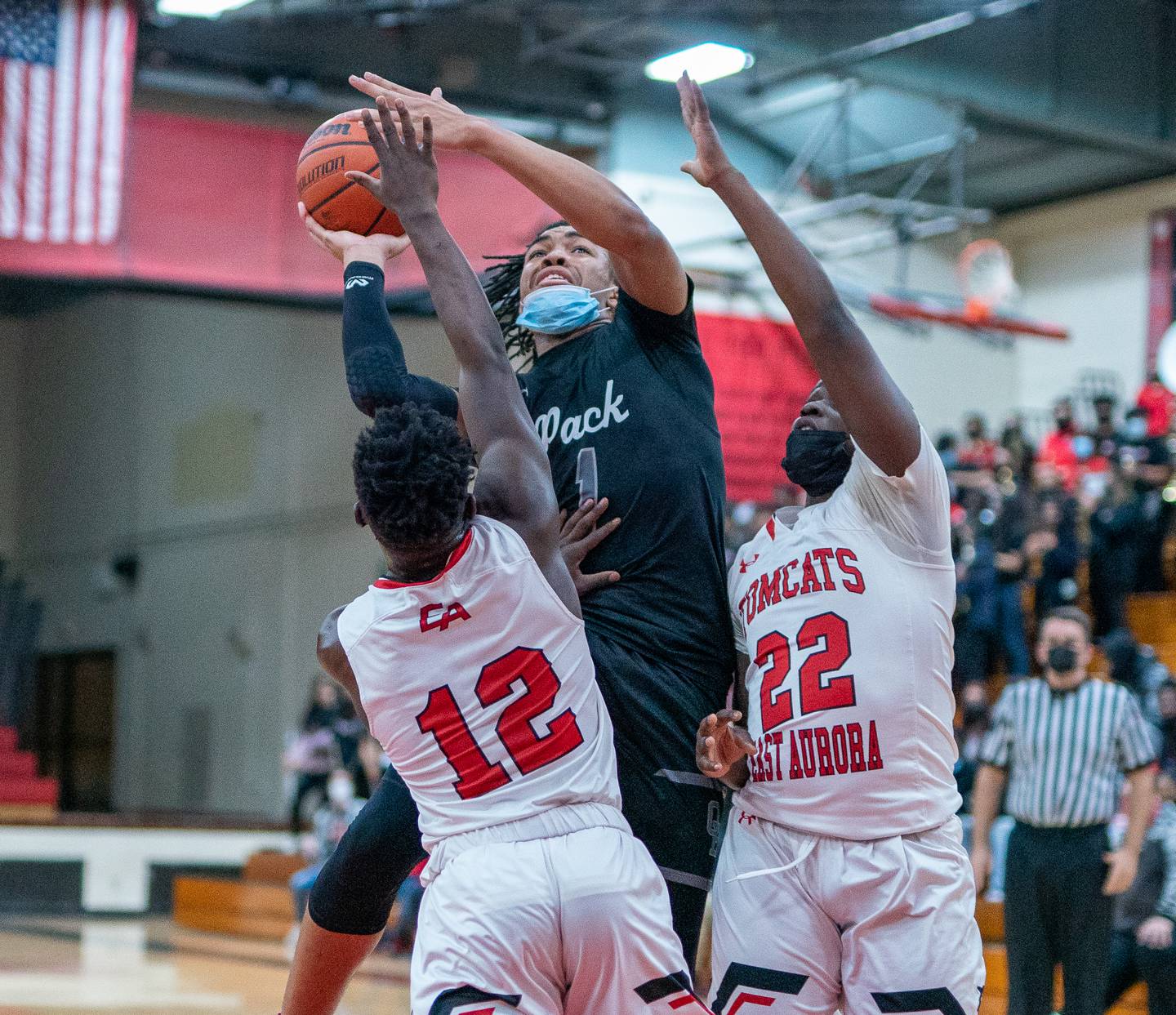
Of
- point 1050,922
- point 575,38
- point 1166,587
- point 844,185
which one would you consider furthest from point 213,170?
point 1050,922

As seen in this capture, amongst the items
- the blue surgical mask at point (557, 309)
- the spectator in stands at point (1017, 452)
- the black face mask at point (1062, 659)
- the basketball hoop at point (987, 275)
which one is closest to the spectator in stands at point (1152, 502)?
the spectator in stands at point (1017, 452)

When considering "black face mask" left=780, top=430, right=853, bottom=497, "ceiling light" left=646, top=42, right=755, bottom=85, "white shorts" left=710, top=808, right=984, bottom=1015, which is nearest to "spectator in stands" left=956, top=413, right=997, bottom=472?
"ceiling light" left=646, top=42, right=755, bottom=85

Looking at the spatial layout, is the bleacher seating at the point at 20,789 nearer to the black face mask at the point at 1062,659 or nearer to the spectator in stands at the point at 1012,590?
the spectator in stands at the point at 1012,590

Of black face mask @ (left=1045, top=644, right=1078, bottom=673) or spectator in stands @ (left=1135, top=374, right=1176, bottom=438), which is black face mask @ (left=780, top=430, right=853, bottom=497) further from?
spectator in stands @ (left=1135, top=374, right=1176, bottom=438)

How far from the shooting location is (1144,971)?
7.28m

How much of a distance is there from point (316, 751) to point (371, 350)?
13.3 m

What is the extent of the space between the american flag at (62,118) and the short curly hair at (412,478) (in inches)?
393

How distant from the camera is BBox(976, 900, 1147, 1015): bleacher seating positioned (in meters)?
8.47

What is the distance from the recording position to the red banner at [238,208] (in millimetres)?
14367

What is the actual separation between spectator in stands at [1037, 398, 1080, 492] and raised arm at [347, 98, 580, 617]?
13247mm

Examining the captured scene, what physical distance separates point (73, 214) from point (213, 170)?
249 centimetres

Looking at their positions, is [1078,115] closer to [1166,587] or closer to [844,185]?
[844,185]

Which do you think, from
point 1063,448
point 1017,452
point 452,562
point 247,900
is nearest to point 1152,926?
point 452,562

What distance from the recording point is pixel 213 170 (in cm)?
1459
